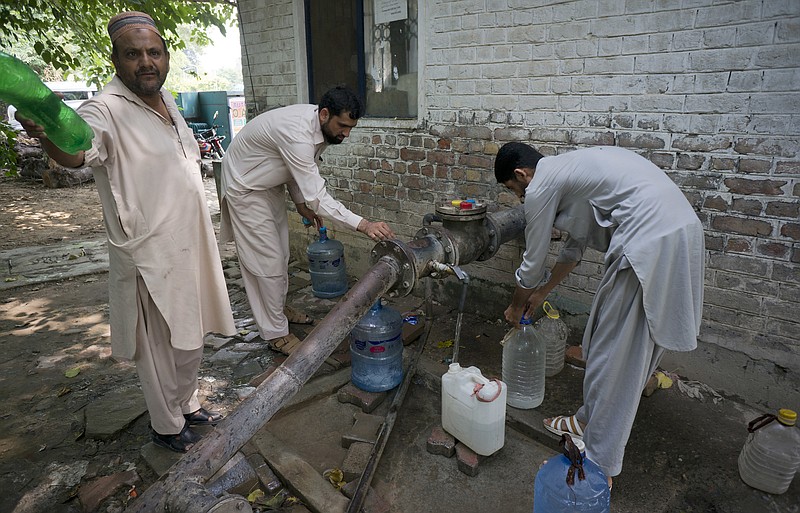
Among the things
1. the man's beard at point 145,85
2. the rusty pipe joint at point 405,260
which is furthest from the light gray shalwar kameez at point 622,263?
the man's beard at point 145,85

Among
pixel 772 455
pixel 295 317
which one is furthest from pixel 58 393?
pixel 772 455

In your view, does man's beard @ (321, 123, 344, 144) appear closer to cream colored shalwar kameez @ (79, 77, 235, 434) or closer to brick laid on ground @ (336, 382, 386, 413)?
cream colored shalwar kameez @ (79, 77, 235, 434)

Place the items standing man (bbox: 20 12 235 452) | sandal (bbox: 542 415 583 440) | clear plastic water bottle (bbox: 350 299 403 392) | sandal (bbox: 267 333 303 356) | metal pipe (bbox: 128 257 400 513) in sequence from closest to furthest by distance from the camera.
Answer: metal pipe (bbox: 128 257 400 513) → standing man (bbox: 20 12 235 452) → sandal (bbox: 542 415 583 440) → clear plastic water bottle (bbox: 350 299 403 392) → sandal (bbox: 267 333 303 356)

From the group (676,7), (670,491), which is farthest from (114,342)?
(676,7)

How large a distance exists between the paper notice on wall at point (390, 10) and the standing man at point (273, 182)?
1.40 meters

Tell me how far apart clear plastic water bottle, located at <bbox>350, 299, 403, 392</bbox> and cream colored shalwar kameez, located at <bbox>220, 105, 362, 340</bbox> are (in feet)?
3.32

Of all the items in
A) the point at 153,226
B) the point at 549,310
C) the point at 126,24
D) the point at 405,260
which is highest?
the point at 126,24

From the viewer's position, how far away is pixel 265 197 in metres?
3.70

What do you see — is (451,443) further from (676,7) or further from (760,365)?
(676,7)

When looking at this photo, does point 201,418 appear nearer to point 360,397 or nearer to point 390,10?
point 360,397

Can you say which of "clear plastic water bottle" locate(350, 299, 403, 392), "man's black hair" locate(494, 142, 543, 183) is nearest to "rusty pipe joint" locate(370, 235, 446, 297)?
"clear plastic water bottle" locate(350, 299, 403, 392)

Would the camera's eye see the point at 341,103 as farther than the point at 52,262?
No

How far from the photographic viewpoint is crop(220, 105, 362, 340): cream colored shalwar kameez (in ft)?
11.0

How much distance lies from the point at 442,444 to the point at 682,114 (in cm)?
237
